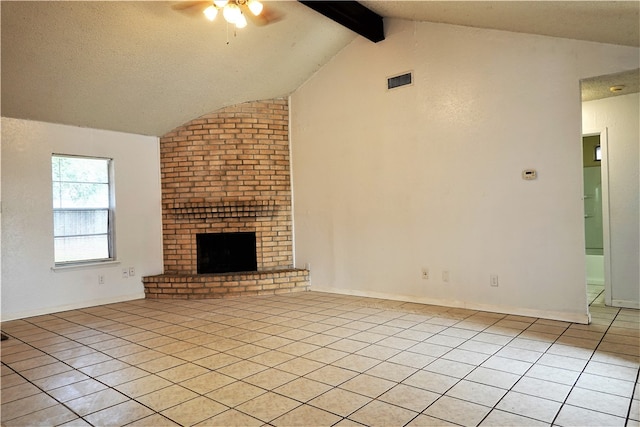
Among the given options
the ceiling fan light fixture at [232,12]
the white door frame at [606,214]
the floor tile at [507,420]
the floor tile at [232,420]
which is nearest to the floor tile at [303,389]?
the floor tile at [232,420]

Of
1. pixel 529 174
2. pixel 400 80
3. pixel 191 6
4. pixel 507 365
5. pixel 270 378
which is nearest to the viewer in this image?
pixel 270 378

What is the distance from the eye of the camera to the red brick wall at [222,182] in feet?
18.2

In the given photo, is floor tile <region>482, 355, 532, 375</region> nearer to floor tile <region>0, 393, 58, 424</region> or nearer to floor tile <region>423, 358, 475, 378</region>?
floor tile <region>423, 358, 475, 378</region>

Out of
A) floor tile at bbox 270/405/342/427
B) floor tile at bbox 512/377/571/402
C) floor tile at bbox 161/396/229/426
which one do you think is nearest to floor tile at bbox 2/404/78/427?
floor tile at bbox 161/396/229/426

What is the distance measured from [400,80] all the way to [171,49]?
2.52 metres

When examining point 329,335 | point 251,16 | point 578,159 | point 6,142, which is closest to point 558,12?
point 578,159

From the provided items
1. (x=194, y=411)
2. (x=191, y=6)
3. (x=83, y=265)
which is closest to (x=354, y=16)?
(x=191, y=6)

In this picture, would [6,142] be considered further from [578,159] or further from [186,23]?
[578,159]

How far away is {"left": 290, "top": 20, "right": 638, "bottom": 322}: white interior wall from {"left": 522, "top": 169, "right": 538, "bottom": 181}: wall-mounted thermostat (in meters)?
0.05

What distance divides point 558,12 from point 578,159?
1288 mm

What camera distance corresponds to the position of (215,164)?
554 centimetres

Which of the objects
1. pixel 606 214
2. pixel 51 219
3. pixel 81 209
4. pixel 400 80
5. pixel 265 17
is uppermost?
pixel 265 17

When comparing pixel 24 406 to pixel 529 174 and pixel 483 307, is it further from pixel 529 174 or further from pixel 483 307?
pixel 529 174

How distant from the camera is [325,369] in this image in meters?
2.73
